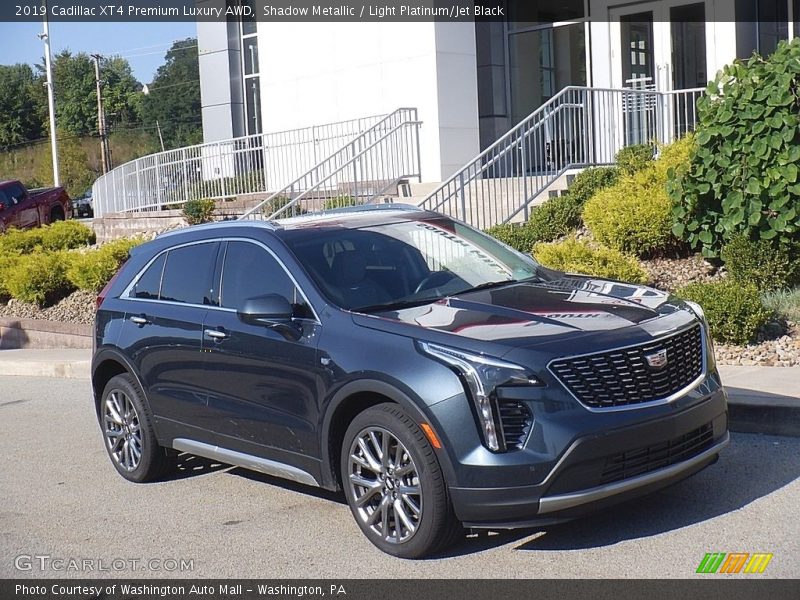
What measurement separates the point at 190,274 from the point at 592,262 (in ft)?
15.9

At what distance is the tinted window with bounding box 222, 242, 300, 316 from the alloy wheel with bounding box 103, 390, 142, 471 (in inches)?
55.0

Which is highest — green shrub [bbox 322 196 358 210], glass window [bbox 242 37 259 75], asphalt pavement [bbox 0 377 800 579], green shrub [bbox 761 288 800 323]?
glass window [bbox 242 37 259 75]

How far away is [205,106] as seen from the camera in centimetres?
2619

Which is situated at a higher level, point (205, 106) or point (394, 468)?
point (205, 106)

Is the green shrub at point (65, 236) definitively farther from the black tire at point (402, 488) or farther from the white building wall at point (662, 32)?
the black tire at point (402, 488)

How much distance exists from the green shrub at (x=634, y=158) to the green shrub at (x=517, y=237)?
152cm

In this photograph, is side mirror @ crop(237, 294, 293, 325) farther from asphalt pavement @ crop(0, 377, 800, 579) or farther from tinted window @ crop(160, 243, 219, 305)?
asphalt pavement @ crop(0, 377, 800, 579)

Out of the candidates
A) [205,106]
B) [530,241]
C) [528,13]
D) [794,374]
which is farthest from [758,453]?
[205,106]

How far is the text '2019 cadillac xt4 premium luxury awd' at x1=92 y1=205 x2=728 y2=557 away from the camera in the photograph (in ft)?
16.7

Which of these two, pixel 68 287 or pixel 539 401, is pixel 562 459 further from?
pixel 68 287

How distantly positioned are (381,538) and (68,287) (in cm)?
1343

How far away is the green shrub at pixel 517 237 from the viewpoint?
1279 cm

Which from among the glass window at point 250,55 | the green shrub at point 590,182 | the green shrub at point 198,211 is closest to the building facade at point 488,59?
the glass window at point 250,55

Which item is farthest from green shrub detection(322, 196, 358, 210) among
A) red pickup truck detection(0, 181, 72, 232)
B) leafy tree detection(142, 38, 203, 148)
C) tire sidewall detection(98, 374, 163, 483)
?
leafy tree detection(142, 38, 203, 148)
